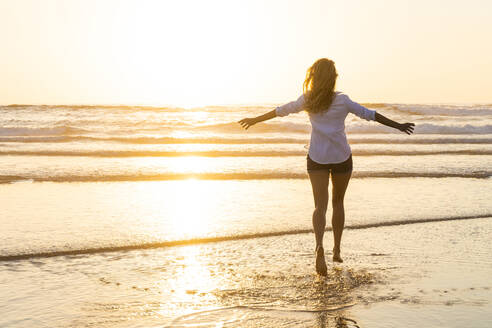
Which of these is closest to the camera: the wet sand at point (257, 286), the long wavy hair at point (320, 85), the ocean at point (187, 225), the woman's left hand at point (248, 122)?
the wet sand at point (257, 286)

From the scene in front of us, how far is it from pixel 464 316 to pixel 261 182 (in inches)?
263

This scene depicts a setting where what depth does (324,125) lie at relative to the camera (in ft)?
A: 16.0

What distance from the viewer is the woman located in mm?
4773

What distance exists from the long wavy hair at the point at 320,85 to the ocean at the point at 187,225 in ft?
4.79

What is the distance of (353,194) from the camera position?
9.16 m

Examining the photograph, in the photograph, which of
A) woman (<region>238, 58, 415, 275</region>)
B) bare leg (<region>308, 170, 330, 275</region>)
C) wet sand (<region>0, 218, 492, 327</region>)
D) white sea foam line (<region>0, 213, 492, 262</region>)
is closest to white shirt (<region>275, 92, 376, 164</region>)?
woman (<region>238, 58, 415, 275</region>)

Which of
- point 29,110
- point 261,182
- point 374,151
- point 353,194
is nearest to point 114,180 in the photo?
point 261,182

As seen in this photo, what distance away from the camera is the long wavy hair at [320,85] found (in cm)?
475

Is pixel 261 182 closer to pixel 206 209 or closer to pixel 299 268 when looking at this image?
pixel 206 209

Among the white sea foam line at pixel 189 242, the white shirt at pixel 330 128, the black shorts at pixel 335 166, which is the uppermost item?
the white shirt at pixel 330 128

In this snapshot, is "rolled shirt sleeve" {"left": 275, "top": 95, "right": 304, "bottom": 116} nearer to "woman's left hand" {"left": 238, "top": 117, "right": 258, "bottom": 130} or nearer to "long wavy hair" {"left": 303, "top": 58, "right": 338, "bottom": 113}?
"long wavy hair" {"left": 303, "top": 58, "right": 338, "bottom": 113}

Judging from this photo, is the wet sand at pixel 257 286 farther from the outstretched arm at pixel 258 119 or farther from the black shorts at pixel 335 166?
the outstretched arm at pixel 258 119

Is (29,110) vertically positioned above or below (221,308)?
above

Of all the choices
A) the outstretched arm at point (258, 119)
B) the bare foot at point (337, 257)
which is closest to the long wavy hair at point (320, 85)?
the outstretched arm at point (258, 119)
